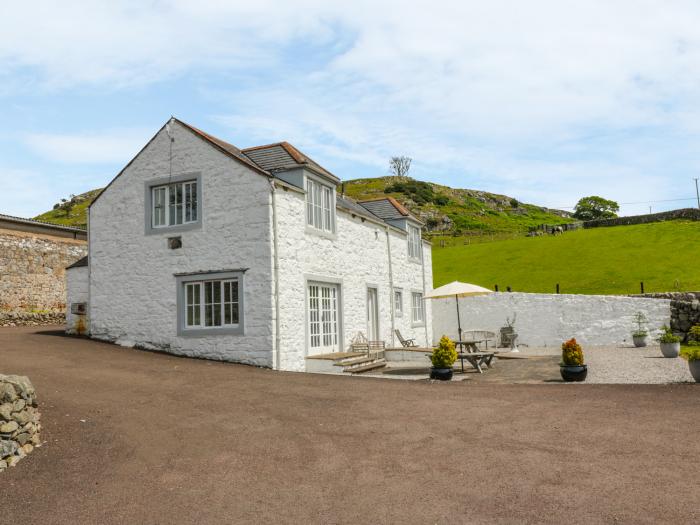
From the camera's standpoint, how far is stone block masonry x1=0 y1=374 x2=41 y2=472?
23.5 ft

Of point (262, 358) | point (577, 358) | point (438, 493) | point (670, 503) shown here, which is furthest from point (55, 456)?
point (577, 358)

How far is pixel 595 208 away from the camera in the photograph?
356 feet

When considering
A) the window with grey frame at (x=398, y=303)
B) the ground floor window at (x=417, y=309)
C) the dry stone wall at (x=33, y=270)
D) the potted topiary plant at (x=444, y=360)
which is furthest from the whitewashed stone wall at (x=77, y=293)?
the ground floor window at (x=417, y=309)

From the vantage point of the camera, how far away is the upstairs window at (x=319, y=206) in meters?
17.5

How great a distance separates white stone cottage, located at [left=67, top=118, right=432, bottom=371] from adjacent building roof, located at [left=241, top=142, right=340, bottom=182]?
0.04 meters

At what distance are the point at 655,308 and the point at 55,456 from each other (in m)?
24.4

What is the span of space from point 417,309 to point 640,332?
9270 millimetres

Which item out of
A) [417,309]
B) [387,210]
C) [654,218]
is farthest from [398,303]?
[654,218]

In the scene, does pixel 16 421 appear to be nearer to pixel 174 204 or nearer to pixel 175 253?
pixel 175 253

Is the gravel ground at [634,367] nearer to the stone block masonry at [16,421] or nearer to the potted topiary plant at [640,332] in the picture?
the potted topiary plant at [640,332]

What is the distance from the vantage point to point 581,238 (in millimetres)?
53938

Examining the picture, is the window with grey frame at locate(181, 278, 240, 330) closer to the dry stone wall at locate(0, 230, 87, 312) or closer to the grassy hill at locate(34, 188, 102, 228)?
the dry stone wall at locate(0, 230, 87, 312)

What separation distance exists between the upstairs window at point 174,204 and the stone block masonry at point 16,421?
9.29 metres

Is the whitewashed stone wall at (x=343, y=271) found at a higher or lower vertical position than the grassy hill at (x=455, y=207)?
lower
